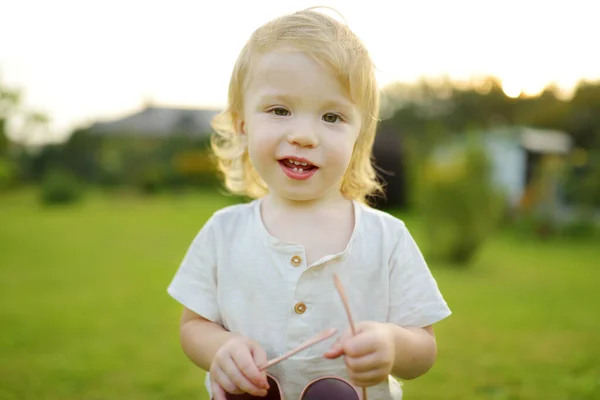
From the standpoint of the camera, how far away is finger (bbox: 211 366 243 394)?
4.99 ft

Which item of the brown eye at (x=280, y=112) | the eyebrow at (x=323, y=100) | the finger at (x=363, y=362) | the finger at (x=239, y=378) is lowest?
the finger at (x=239, y=378)

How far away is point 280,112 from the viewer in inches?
65.9

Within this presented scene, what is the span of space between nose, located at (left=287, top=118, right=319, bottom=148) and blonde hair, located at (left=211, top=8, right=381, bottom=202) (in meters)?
0.16

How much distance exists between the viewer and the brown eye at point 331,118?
167 centimetres

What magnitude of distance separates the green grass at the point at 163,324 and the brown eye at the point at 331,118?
9.47 feet

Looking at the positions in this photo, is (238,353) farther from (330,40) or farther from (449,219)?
(449,219)

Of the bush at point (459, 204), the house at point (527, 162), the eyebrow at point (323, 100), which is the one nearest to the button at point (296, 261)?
the eyebrow at point (323, 100)

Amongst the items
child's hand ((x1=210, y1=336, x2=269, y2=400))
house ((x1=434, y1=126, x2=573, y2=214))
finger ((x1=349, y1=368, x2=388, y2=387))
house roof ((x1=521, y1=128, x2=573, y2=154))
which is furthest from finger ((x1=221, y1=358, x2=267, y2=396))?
house roof ((x1=521, y1=128, x2=573, y2=154))

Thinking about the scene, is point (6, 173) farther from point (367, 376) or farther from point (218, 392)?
point (367, 376)

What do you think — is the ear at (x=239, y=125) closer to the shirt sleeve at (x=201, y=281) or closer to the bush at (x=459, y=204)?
the shirt sleeve at (x=201, y=281)

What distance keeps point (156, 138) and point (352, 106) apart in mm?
27088

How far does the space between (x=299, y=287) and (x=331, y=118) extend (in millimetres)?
501

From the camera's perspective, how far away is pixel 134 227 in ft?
47.3

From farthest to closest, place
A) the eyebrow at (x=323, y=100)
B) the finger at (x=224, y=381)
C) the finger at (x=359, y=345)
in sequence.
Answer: the eyebrow at (x=323, y=100) → the finger at (x=224, y=381) → the finger at (x=359, y=345)
